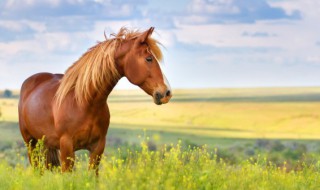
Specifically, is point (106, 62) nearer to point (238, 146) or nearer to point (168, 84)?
point (168, 84)

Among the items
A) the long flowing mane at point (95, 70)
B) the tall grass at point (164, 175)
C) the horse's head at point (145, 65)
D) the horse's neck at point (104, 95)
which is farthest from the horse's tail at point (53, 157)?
the horse's head at point (145, 65)

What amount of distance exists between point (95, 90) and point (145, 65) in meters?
1.05

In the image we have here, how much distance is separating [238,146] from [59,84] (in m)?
24.1

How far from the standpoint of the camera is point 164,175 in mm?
9711

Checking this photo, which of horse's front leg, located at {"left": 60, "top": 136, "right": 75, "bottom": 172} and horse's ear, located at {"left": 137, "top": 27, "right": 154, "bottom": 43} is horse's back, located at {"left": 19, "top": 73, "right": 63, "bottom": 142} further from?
horse's ear, located at {"left": 137, "top": 27, "right": 154, "bottom": 43}

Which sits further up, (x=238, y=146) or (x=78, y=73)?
(x=78, y=73)

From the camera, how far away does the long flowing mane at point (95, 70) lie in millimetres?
11148

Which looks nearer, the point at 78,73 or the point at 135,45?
the point at 135,45

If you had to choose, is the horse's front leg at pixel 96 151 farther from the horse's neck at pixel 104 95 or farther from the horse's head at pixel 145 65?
the horse's head at pixel 145 65

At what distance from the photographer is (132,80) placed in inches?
431

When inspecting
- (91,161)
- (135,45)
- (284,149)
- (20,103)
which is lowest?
(284,149)

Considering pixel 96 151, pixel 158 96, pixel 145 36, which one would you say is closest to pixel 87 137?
pixel 96 151

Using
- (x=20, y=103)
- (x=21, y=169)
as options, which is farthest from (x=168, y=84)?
(x=20, y=103)

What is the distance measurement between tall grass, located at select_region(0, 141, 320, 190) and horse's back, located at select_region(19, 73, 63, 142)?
0.79 metres
